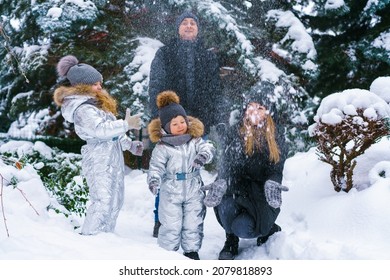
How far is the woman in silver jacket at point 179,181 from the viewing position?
3.33 metres

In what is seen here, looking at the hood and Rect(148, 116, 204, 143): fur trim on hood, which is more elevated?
the hood

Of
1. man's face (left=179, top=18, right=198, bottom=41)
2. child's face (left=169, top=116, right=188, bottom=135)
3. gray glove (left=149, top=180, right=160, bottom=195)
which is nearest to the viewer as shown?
gray glove (left=149, top=180, right=160, bottom=195)

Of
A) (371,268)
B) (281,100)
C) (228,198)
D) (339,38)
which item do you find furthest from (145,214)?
(339,38)

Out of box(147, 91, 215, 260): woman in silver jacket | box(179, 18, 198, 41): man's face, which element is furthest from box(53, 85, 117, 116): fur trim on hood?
box(179, 18, 198, 41): man's face

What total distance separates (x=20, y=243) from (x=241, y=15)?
4861 millimetres

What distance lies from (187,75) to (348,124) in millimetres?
1492

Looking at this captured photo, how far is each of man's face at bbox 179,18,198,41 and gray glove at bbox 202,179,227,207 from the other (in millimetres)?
1396

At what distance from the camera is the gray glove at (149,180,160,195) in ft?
10.4

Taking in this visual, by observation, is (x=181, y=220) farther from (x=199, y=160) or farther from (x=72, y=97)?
(x=72, y=97)

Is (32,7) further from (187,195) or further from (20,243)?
(20,243)

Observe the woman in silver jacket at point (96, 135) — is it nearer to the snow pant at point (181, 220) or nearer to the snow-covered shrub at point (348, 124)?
the snow pant at point (181, 220)

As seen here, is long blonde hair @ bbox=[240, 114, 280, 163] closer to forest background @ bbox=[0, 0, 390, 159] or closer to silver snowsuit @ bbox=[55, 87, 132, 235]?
silver snowsuit @ bbox=[55, 87, 132, 235]

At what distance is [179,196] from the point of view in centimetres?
333

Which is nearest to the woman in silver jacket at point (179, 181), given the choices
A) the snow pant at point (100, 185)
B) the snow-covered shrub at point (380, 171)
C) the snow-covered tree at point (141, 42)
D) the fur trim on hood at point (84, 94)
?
the snow pant at point (100, 185)
